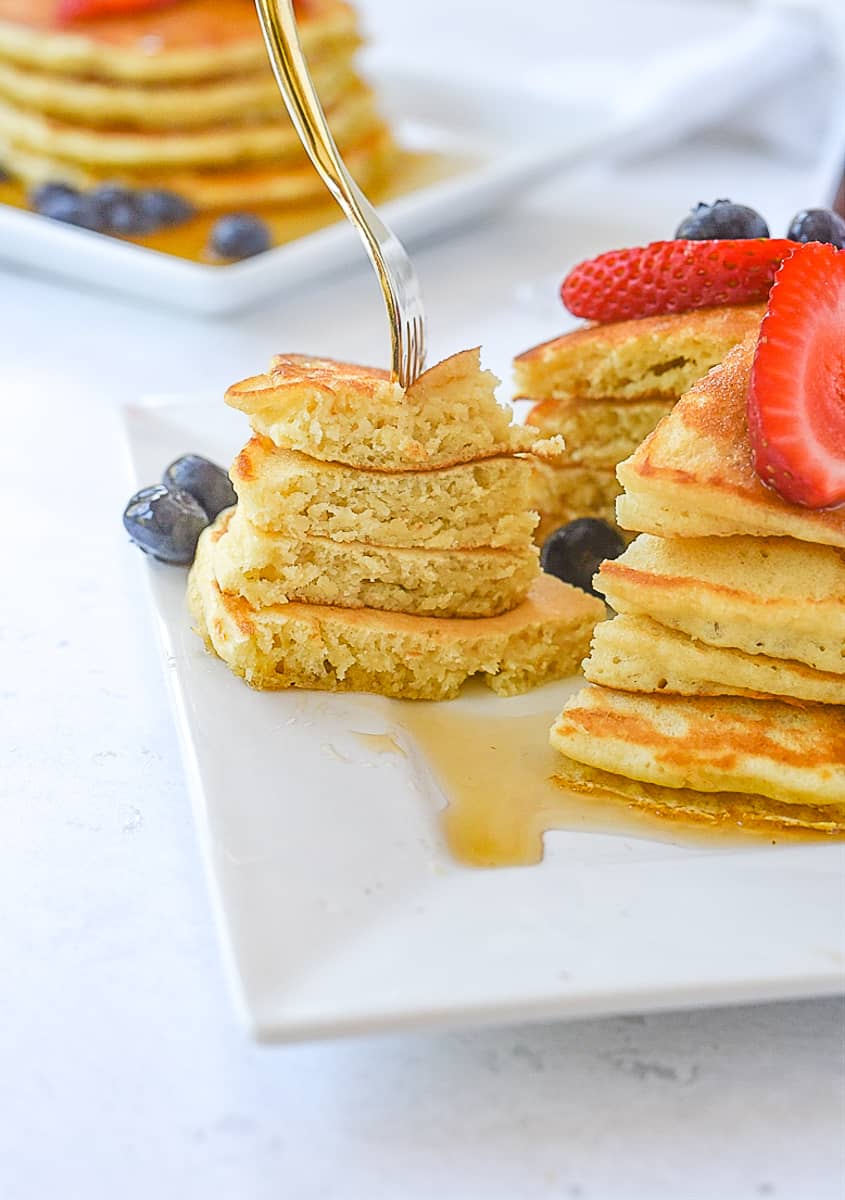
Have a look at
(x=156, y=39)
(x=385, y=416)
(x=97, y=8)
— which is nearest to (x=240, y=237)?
(x=156, y=39)

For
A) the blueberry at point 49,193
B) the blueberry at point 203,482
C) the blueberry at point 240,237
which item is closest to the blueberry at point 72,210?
the blueberry at point 49,193

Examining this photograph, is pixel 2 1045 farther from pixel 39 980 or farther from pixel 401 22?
pixel 401 22

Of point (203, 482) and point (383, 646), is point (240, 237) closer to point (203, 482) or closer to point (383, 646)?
point (203, 482)

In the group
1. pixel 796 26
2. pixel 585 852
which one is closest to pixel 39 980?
pixel 585 852

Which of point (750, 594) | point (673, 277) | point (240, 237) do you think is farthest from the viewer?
point (240, 237)

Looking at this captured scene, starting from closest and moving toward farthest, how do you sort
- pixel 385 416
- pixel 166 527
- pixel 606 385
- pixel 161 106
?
1. pixel 385 416
2. pixel 166 527
3. pixel 606 385
4. pixel 161 106
